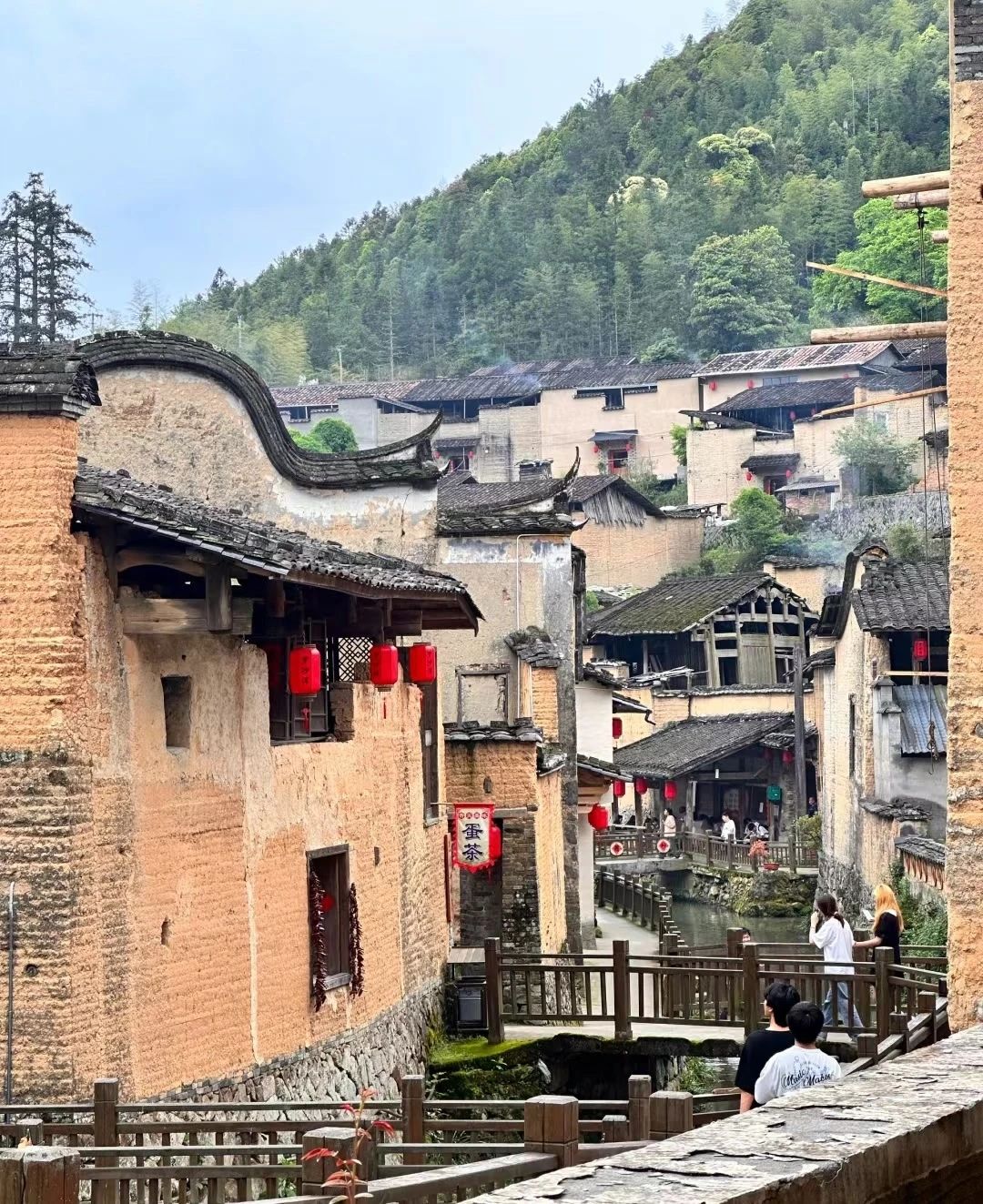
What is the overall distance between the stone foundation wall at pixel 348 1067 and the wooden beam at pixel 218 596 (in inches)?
117

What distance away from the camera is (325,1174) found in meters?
8.14

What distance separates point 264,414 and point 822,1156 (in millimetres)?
16428

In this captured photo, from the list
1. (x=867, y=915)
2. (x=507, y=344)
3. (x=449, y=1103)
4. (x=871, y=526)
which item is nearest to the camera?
(x=449, y=1103)

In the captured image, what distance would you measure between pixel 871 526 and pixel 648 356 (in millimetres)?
35769

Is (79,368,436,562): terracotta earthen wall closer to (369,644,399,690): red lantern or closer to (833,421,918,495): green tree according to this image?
(369,644,399,690): red lantern

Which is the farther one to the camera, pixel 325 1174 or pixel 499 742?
pixel 499 742

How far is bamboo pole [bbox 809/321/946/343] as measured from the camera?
1414 cm

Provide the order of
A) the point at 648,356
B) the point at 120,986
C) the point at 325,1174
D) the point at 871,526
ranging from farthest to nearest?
the point at 648,356 → the point at 871,526 → the point at 120,986 → the point at 325,1174

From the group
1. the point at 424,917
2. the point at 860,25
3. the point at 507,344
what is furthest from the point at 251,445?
the point at 860,25

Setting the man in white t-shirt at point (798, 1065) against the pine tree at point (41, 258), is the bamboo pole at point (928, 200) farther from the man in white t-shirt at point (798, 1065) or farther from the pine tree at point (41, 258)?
the pine tree at point (41, 258)

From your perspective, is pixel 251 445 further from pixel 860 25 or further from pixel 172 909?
pixel 860 25

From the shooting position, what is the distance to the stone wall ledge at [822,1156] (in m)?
4.02

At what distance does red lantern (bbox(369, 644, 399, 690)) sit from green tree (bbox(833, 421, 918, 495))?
56001 millimetres

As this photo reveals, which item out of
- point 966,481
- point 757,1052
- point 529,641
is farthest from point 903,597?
point 757,1052
